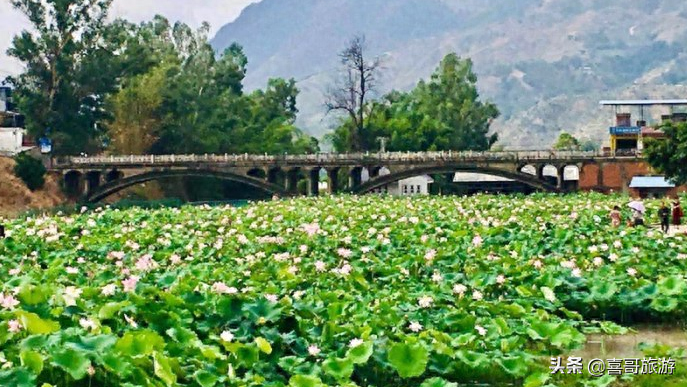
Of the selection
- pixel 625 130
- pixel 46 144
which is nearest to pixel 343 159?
pixel 46 144

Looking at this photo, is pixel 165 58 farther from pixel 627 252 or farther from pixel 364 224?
pixel 627 252

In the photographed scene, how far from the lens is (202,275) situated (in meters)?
15.1

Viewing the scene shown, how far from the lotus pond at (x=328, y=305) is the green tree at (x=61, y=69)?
218 feet

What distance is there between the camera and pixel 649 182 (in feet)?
271

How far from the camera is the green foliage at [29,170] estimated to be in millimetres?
80625

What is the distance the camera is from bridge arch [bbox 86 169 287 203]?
3231 inches

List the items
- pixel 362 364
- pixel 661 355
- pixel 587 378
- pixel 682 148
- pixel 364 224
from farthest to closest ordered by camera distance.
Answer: pixel 682 148 → pixel 364 224 → pixel 661 355 → pixel 587 378 → pixel 362 364

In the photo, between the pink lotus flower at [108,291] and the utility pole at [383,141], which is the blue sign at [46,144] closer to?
the utility pole at [383,141]

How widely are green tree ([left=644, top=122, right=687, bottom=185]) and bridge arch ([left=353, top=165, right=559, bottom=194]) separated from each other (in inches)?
774

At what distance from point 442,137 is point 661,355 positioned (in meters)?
91.2

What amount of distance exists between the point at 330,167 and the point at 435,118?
31242mm

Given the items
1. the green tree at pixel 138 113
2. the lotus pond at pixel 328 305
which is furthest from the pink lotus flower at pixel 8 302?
the green tree at pixel 138 113

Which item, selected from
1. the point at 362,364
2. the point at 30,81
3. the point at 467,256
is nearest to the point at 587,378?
the point at 362,364

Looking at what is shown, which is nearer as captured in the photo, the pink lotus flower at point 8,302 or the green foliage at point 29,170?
the pink lotus flower at point 8,302
